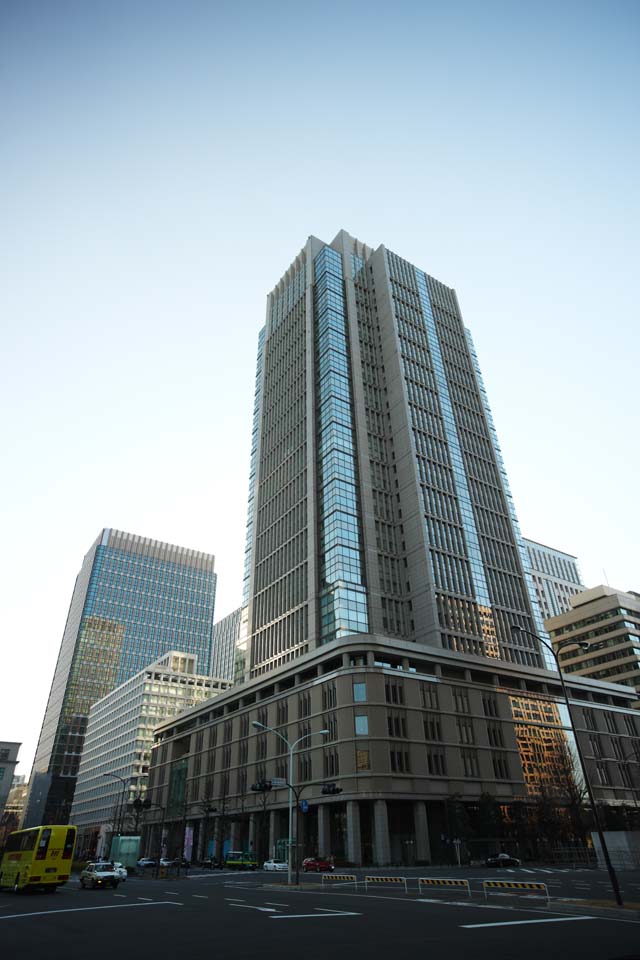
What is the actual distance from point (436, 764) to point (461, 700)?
9.08 meters

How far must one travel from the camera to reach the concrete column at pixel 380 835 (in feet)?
200

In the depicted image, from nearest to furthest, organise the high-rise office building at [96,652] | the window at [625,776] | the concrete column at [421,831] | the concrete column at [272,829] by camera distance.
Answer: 1. the concrete column at [421,831]
2. the concrete column at [272,829]
3. the window at [625,776]
4. the high-rise office building at [96,652]

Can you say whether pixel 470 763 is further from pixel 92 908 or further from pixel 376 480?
pixel 92 908

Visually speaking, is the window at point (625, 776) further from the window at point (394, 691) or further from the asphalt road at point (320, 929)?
the asphalt road at point (320, 929)

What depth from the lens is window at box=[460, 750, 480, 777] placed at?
236 feet

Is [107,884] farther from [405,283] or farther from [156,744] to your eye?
[405,283]

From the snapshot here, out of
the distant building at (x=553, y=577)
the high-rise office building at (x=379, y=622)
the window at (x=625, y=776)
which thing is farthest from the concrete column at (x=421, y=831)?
the distant building at (x=553, y=577)

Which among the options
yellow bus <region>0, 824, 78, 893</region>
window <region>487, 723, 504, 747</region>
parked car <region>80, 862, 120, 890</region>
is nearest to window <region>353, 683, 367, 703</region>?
window <region>487, 723, 504, 747</region>

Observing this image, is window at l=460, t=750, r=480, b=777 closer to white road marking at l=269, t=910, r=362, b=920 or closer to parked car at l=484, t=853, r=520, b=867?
parked car at l=484, t=853, r=520, b=867

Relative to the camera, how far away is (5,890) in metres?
34.9

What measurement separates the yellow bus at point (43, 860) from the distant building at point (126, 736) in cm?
11104

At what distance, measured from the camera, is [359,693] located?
2694 inches

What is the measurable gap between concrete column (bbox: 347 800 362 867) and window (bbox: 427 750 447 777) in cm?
1025

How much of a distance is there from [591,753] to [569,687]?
30.8 ft
